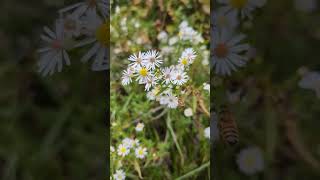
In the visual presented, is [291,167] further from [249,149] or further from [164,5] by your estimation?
[164,5]

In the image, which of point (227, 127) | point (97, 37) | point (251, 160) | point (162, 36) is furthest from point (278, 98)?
point (97, 37)

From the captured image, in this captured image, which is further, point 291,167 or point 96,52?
point 291,167

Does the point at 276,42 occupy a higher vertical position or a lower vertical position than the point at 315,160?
higher

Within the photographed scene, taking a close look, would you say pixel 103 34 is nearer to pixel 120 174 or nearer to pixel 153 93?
pixel 153 93

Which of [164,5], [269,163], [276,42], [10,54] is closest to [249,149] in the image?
[269,163]

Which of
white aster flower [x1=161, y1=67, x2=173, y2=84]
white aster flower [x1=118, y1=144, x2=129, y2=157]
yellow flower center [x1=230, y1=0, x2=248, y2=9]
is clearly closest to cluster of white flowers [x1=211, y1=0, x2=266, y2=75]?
yellow flower center [x1=230, y1=0, x2=248, y2=9]

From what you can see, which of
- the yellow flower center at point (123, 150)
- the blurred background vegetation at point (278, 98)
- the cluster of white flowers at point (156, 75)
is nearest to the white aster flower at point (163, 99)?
the cluster of white flowers at point (156, 75)

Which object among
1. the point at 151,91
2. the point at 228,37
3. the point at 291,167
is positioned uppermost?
the point at 228,37

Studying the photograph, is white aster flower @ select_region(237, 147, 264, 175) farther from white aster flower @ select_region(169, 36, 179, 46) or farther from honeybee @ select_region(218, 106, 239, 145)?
white aster flower @ select_region(169, 36, 179, 46)
